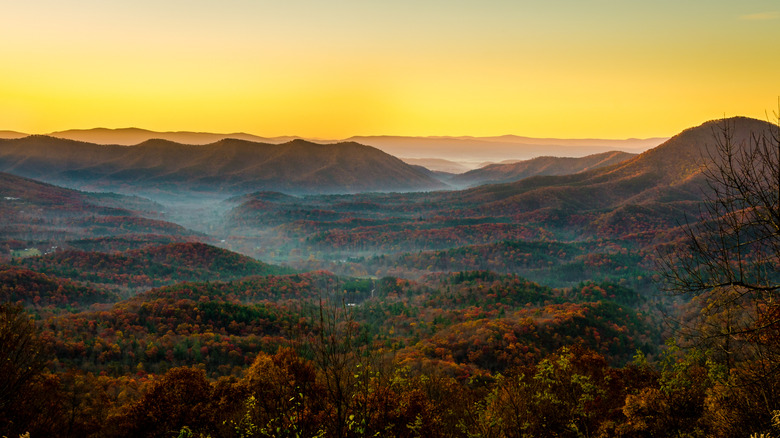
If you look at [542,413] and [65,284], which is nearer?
[542,413]

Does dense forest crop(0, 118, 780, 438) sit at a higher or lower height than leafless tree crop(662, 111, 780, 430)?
lower

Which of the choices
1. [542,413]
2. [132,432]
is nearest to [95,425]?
[132,432]

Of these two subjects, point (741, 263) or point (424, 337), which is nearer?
point (741, 263)

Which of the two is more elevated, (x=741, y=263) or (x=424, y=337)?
(x=741, y=263)

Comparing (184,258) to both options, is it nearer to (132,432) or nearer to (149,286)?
(149,286)

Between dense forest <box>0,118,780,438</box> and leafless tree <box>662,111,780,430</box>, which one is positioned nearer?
leafless tree <box>662,111,780,430</box>

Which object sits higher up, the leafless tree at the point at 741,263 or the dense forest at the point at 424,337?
the leafless tree at the point at 741,263

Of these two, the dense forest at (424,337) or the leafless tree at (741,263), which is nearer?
the leafless tree at (741,263)

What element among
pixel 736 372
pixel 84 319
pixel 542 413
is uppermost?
pixel 736 372
